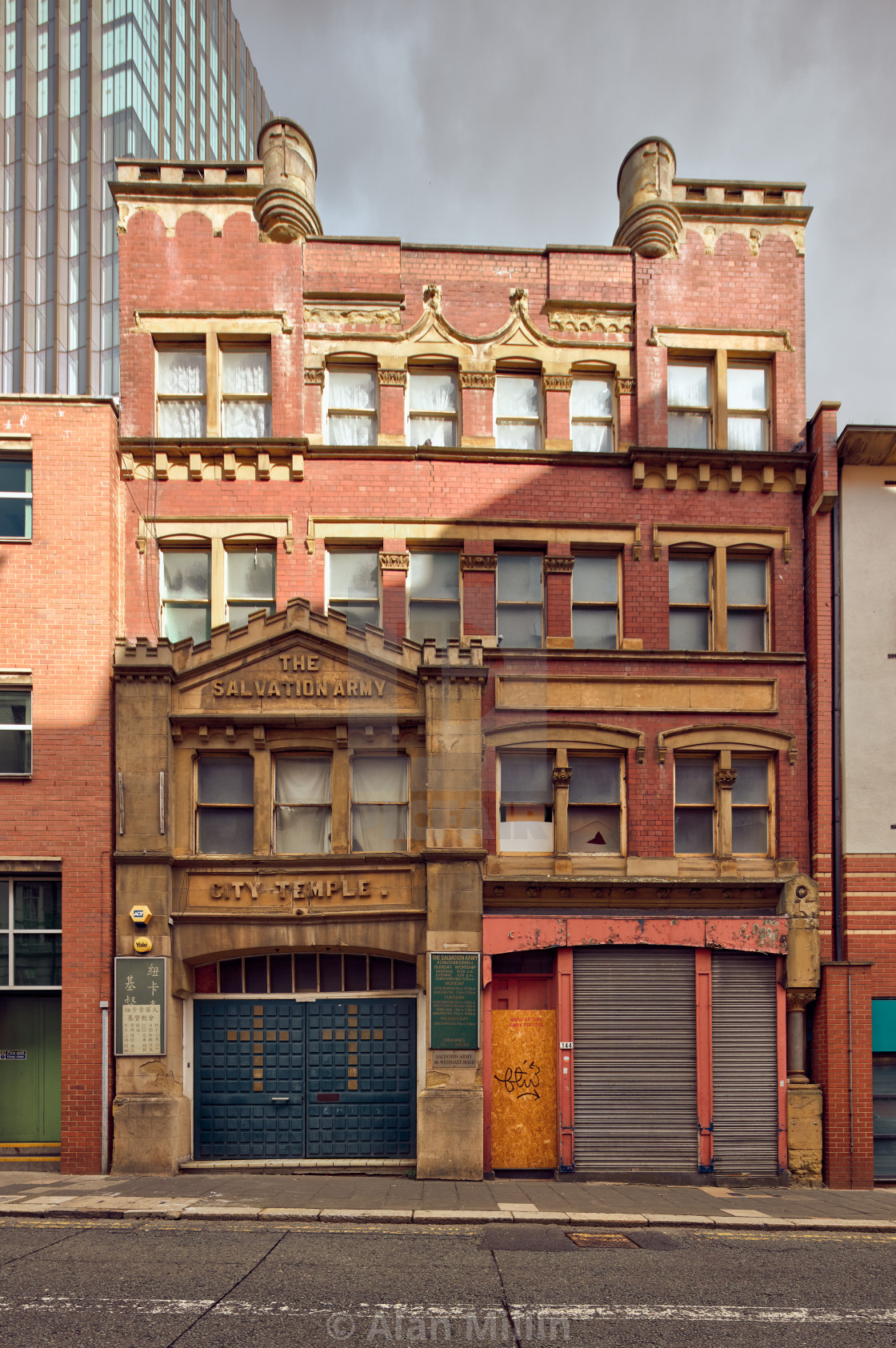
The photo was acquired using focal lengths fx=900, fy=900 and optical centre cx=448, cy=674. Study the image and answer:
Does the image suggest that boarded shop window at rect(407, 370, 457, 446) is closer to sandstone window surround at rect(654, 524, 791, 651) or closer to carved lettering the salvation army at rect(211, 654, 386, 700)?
sandstone window surround at rect(654, 524, 791, 651)

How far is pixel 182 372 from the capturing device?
16.8 meters

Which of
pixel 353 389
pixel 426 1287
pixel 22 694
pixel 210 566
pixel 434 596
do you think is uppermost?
pixel 353 389

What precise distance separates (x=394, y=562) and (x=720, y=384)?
708 cm

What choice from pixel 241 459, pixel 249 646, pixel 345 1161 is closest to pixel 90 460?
pixel 241 459

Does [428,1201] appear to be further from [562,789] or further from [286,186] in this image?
[286,186]

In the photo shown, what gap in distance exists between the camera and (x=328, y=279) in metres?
17.0

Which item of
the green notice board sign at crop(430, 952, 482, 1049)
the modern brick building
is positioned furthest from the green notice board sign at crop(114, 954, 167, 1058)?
the green notice board sign at crop(430, 952, 482, 1049)

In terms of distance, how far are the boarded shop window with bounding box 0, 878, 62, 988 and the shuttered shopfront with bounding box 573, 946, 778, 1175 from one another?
28.6 feet

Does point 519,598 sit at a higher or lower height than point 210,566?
lower

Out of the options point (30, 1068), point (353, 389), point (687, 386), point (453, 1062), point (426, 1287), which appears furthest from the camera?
point (687, 386)

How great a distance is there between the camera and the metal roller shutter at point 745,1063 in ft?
48.5

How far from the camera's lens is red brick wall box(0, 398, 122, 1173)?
14430mm

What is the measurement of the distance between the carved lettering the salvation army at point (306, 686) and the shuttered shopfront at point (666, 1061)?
5769mm

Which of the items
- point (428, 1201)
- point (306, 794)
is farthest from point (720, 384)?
point (428, 1201)
